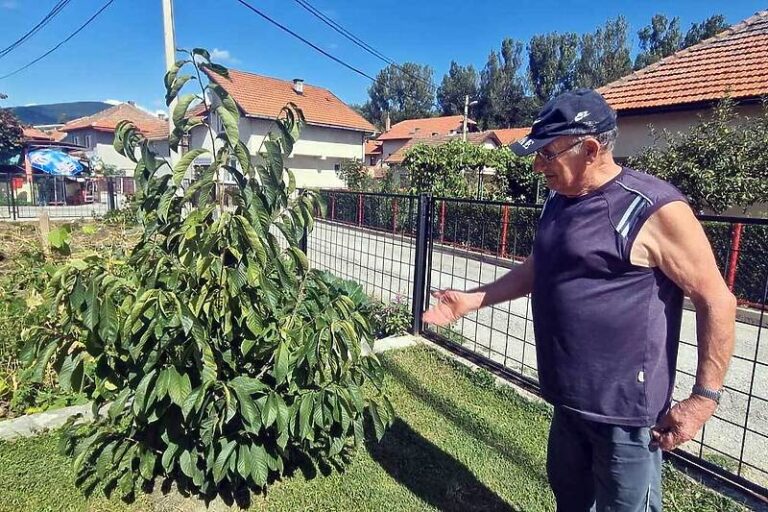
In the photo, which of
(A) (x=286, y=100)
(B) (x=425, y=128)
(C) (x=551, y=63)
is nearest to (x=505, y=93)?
(C) (x=551, y=63)

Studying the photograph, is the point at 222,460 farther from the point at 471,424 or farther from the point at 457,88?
the point at 457,88

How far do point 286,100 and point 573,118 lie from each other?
102ft

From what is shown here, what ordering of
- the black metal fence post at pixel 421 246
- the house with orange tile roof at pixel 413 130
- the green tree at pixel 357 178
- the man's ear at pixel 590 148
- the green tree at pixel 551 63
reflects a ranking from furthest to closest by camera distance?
the green tree at pixel 551 63
the house with orange tile roof at pixel 413 130
the green tree at pixel 357 178
the black metal fence post at pixel 421 246
the man's ear at pixel 590 148

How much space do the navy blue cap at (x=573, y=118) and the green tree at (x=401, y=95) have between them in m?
68.8

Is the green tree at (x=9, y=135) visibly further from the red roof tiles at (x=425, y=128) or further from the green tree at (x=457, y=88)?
the green tree at (x=457, y=88)

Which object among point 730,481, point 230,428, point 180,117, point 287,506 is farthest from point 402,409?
point 180,117

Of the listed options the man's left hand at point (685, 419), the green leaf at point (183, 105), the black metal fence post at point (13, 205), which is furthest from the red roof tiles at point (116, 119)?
the man's left hand at point (685, 419)

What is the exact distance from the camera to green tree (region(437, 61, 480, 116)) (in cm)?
6172

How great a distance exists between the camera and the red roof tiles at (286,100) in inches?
1080

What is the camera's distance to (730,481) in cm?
236

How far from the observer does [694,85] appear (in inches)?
353

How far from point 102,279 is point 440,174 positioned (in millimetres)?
12389

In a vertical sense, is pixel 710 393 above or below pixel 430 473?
above

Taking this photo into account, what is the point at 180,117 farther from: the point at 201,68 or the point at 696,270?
the point at 696,270
